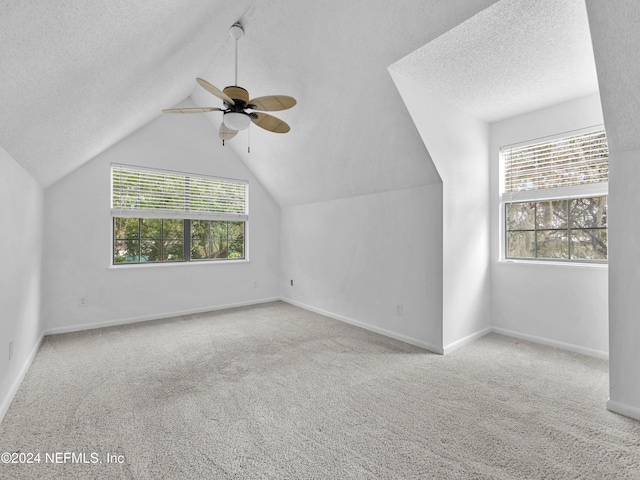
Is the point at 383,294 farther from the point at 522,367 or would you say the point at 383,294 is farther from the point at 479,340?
the point at 522,367

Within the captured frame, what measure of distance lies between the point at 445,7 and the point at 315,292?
3832mm

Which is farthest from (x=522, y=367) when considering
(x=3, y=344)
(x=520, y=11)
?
(x=3, y=344)

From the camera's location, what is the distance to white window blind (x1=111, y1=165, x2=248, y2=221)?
13.7 feet

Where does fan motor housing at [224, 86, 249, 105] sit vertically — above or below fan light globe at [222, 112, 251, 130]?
above

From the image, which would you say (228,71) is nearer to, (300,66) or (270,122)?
(300,66)

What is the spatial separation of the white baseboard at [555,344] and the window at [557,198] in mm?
907

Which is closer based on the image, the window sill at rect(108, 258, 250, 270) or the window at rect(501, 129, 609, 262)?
the window at rect(501, 129, 609, 262)

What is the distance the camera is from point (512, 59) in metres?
2.42

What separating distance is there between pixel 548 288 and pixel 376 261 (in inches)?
75.2

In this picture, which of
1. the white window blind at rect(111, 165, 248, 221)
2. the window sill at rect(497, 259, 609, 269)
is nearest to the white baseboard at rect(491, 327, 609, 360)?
the window sill at rect(497, 259, 609, 269)

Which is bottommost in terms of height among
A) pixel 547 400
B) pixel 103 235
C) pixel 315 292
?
pixel 547 400

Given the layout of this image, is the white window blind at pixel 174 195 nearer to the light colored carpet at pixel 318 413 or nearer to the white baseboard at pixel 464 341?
the light colored carpet at pixel 318 413

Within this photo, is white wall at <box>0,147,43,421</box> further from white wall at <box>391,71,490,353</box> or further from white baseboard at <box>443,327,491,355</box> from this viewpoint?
white baseboard at <box>443,327,491,355</box>

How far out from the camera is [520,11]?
1.91 m
